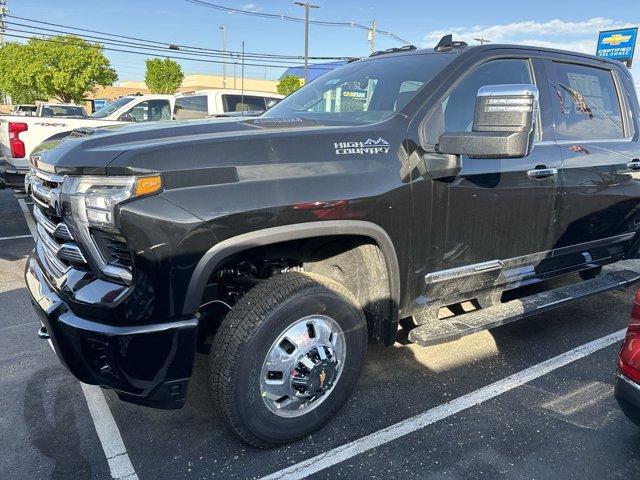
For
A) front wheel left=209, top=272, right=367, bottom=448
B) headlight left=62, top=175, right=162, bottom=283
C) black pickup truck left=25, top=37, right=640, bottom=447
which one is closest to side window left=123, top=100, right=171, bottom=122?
black pickup truck left=25, top=37, right=640, bottom=447

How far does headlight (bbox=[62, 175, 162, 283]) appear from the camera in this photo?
203 centimetres

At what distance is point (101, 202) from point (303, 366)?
123 centimetres

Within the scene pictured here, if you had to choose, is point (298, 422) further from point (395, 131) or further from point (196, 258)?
point (395, 131)

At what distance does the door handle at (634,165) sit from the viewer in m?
4.05

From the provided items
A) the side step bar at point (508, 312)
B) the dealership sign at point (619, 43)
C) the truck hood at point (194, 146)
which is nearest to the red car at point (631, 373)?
the side step bar at point (508, 312)

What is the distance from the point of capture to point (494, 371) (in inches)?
136

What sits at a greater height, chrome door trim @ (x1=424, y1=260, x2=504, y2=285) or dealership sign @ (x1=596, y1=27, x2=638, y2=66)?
dealership sign @ (x1=596, y1=27, x2=638, y2=66)

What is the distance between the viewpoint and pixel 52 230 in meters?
2.43

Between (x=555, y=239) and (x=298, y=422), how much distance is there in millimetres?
2286

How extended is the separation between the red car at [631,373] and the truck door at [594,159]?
124 centimetres

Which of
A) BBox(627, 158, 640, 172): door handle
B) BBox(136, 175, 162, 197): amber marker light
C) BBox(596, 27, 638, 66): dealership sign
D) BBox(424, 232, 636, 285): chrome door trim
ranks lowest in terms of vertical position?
BBox(424, 232, 636, 285): chrome door trim

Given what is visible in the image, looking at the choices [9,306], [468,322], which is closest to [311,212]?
[468,322]

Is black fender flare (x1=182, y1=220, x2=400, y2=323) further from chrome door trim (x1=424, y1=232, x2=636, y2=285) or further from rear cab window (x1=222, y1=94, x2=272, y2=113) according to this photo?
rear cab window (x1=222, y1=94, x2=272, y2=113)

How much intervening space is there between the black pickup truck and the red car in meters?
0.80
